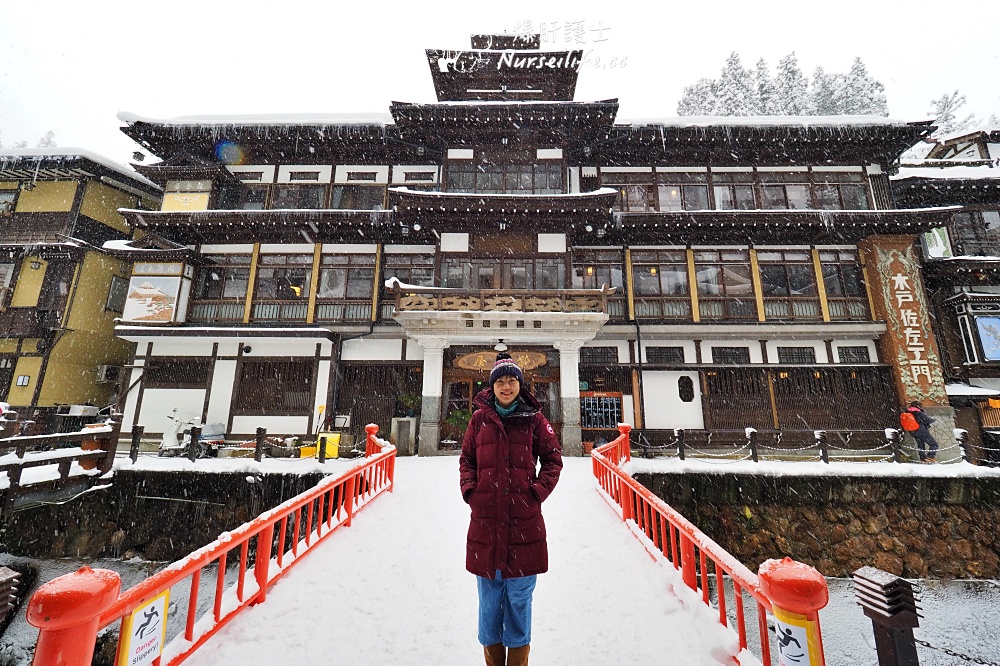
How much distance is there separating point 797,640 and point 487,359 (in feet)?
41.0

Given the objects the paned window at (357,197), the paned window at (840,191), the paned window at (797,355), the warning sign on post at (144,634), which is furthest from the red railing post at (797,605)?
the paned window at (840,191)

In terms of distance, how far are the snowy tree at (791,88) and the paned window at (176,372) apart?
38296 millimetres

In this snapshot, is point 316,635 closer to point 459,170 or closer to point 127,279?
point 459,170

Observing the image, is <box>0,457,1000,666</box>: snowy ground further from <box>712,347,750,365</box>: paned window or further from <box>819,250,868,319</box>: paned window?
<box>819,250,868,319</box>: paned window

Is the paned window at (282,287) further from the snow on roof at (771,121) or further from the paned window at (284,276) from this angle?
the snow on roof at (771,121)

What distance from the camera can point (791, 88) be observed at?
30.9 metres

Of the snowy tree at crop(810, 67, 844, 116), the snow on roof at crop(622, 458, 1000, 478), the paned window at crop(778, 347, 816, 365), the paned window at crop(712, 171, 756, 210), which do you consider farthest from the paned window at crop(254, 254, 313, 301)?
the snowy tree at crop(810, 67, 844, 116)

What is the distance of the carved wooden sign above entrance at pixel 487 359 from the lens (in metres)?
14.7

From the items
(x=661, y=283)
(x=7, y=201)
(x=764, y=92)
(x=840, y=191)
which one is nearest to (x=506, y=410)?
(x=661, y=283)

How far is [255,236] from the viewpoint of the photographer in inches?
683

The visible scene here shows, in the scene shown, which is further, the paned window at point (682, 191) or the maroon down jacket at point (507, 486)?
the paned window at point (682, 191)

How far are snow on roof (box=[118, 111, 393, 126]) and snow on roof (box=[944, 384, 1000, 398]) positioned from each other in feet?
79.6

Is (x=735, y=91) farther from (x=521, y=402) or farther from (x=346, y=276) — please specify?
(x=521, y=402)

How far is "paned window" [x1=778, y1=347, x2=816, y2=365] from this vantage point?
16172mm
